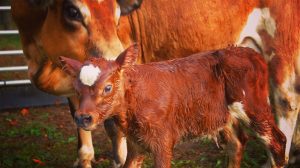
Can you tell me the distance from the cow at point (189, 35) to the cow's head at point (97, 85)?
4.74 ft

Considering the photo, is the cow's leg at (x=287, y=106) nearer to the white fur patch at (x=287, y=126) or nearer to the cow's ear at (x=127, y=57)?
the white fur patch at (x=287, y=126)

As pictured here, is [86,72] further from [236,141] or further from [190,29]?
[190,29]

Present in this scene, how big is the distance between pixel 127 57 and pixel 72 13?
1.25 metres

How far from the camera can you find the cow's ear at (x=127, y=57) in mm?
3086

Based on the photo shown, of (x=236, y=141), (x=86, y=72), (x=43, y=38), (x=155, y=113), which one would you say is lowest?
(x=236, y=141)

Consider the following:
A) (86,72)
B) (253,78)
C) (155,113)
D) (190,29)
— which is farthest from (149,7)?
(86,72)

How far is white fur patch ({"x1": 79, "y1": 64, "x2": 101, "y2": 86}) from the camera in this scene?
9.54ft

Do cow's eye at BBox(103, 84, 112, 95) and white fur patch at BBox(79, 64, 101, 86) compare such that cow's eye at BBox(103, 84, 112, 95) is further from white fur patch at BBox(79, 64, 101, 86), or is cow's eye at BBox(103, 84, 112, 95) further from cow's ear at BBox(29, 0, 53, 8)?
cow's ear at BBox(29, 0, 53, 8)

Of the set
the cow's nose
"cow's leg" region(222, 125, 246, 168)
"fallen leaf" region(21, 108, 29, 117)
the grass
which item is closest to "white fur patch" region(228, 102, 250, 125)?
"cow's leg" region(222, 125, 246, 168)

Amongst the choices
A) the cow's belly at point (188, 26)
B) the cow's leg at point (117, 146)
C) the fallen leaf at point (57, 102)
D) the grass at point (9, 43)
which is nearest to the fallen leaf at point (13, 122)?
the fallen leaf at point (57, 102)

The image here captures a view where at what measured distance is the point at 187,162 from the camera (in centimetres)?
522

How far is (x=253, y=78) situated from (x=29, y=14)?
7.30 feet

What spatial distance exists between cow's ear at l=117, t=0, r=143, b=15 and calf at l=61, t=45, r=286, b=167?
0.99m

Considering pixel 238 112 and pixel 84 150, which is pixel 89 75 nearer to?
pixel 238 112
